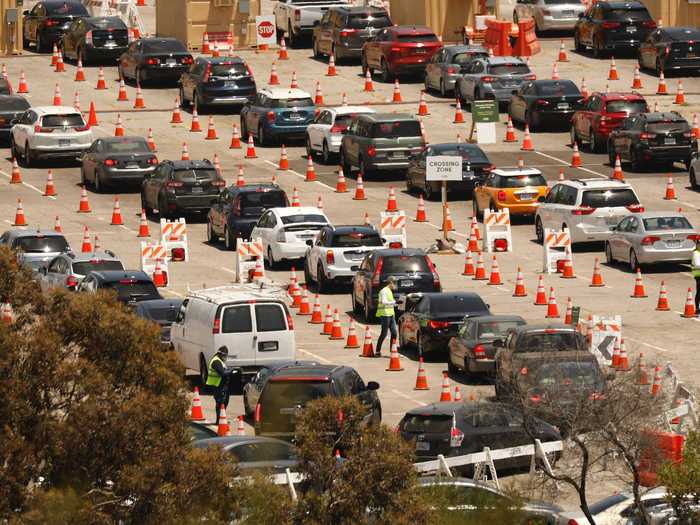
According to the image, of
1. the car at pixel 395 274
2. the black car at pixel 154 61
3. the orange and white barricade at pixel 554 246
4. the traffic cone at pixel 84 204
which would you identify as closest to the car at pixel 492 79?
the black car at pixel 154 61

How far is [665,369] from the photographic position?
1088 inches

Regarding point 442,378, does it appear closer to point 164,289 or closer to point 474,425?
point 474,425

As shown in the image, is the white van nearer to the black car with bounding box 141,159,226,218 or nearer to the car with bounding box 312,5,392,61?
the black car with bounding box 141,159,226,218

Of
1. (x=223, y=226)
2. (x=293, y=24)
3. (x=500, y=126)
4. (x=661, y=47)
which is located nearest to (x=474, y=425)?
(x=223, y=226)

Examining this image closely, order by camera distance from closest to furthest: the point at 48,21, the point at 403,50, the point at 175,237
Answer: the point at 175,237, the point at 403,50, the point at 48,21

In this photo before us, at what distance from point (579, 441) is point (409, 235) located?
21.4 m

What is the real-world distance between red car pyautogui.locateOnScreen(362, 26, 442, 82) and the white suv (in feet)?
59.4

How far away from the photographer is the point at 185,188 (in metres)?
44.5

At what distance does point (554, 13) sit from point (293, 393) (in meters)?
39.3

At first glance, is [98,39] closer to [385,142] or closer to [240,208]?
[385,142]

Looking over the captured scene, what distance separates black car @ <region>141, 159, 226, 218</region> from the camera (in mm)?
44375

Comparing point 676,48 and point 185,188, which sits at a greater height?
point 676,48

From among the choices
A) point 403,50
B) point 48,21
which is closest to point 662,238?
point 403,50

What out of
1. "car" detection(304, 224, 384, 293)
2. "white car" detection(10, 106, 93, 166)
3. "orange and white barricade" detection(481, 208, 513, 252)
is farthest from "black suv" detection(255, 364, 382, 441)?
"white car" detection(10, 106, 93, 166)
